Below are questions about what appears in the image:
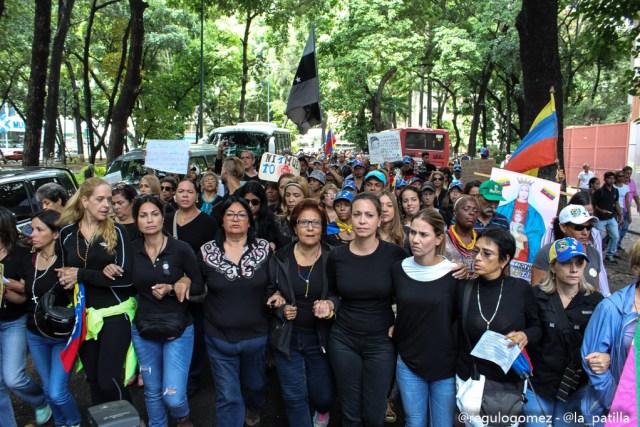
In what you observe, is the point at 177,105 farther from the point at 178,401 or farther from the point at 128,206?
the point at 178,401

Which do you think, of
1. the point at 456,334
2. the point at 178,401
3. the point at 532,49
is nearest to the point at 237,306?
the point at 178,401

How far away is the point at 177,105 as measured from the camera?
27.3 metres

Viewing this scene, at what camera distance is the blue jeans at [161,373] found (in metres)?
3.79

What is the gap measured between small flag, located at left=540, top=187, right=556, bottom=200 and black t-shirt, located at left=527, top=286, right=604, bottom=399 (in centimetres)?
225

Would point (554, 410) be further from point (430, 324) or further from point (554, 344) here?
point (430, 324)

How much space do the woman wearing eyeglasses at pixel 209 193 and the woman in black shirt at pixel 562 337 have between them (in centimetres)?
390

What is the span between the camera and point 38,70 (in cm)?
1077

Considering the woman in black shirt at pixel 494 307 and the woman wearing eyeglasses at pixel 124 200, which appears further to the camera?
the woman wearing eyeglasses at pixel 124 200

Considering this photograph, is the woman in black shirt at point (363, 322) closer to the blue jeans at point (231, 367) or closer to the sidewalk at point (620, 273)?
the blue jeans at point (231, 367)

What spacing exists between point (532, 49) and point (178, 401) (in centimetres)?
749

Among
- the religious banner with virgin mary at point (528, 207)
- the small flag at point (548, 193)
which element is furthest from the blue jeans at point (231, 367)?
the small flag at point (548, 193)

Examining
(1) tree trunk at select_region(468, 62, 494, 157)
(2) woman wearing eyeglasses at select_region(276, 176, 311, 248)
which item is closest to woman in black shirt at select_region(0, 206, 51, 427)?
(2) woman wearing eyeglasses at select_region(276, 176, 311, 248)

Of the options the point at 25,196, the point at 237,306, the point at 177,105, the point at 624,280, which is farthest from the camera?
the point at 177,105

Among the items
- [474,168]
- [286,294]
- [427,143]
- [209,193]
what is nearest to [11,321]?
[286,294]
